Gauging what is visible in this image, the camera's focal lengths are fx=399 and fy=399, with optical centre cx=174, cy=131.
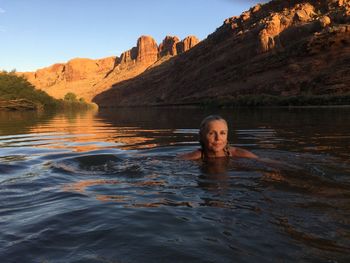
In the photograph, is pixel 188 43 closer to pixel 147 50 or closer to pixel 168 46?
pixel 168 46

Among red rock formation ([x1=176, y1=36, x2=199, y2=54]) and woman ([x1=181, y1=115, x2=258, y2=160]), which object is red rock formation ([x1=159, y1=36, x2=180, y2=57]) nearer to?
red rock formation ([x1=176, y1=36, x2=199, y2=54])

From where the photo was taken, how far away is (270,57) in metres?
67.4

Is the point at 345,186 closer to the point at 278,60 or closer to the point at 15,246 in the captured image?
the point at 15,246

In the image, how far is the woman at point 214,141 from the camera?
20.9 feet

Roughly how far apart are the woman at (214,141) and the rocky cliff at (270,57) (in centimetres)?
4155

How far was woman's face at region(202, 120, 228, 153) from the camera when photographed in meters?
6.34

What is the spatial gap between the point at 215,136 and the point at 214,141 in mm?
141

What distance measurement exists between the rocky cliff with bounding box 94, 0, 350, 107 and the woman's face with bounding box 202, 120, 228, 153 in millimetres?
41888

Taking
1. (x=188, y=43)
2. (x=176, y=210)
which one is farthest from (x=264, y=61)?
(x=188, y=43)

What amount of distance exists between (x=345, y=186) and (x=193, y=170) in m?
2.26

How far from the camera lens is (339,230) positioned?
319 centimetres

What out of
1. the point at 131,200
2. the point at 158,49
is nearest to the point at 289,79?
the point at 131,200

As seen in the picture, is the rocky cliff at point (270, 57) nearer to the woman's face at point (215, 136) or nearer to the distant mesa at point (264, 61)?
the distant mesa at point (264, 61)

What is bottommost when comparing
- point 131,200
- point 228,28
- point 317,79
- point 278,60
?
point 131,200
